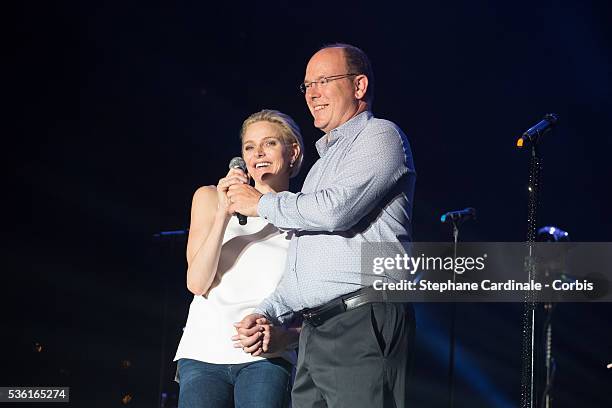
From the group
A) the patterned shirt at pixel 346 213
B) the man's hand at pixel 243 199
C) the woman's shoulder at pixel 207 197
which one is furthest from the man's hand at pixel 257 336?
the woman's shoulder at pixel 207 197

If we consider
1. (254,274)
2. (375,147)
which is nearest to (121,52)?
(254,274)

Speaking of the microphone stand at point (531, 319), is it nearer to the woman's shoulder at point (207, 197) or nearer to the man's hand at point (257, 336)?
the man's hand at point (257, 336)

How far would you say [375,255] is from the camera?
6.47 ft

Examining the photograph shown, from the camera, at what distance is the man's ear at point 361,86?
225 centimetres

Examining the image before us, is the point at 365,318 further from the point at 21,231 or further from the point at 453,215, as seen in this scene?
the point at 21,231

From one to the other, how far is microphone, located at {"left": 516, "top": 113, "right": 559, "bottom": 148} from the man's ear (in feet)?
2.31

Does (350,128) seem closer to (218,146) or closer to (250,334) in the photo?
(250,334)

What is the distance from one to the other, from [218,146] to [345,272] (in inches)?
132

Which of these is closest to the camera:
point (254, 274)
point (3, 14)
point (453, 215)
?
point (254, 274)

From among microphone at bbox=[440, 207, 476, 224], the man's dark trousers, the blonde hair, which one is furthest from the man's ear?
microphone at bbox=[440, 207, 476, 224]

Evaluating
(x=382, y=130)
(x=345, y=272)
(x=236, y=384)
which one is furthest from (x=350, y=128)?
(x=236, y=384)

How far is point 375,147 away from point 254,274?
0.64 metres

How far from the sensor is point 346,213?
1926mm

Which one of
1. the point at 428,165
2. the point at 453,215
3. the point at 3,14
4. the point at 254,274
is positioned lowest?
the point at 254,274
